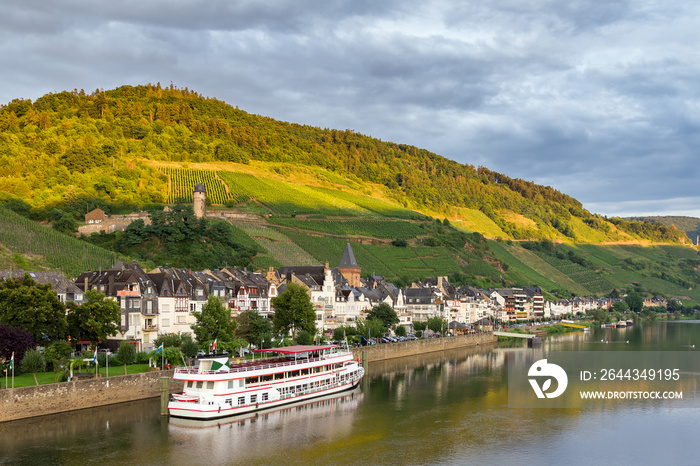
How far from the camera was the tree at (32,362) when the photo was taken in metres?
45.9

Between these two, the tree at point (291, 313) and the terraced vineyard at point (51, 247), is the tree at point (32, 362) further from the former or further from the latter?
the terraced vineyard at point (51, 247)

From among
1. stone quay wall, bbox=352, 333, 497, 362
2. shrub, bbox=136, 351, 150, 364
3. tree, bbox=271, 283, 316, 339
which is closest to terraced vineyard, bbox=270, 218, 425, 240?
stone quay wall, bbox=352, 333, 497, 362

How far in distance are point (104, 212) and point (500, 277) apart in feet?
286

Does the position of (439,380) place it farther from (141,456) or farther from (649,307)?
(649,307)

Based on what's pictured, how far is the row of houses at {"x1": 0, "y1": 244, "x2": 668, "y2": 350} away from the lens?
5950 centimetres

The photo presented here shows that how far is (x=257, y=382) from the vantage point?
4766 centimetres

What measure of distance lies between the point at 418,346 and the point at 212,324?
1228 inches

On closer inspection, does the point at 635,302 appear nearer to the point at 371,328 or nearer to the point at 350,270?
the point at 350,270

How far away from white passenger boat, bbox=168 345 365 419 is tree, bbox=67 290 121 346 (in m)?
8.51

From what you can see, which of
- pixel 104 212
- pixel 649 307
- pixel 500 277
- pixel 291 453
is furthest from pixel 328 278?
pixel 649 307

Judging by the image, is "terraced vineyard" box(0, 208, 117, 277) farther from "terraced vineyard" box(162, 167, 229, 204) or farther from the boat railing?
"terraced vineyard" box(162, 167, 229, 204)

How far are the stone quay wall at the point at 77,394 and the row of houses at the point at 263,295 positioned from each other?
10.9 metres

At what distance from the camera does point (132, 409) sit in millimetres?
44844

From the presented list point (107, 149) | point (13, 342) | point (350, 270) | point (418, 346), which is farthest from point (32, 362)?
point (107, 149)
